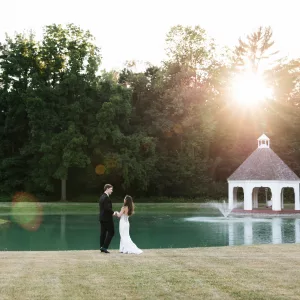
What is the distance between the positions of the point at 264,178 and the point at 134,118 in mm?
18603

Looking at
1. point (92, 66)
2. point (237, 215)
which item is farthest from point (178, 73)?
point (237, 215)

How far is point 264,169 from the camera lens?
1615 inches

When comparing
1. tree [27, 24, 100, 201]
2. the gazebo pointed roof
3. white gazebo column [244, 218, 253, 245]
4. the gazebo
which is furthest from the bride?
tree [27, 24, 100, 201]

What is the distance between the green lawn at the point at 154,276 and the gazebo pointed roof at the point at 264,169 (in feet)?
94.3

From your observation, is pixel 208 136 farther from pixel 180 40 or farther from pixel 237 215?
pixel 237 215

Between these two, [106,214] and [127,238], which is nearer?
[106,214]

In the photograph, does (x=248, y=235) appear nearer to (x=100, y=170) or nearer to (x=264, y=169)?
(x=264, y=169)

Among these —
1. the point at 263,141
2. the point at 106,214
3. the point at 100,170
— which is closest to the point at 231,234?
the point at 106,214

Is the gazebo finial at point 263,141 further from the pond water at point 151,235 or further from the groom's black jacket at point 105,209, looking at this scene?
the groom's black jacket at point 105,209

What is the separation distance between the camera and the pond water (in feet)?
66.9

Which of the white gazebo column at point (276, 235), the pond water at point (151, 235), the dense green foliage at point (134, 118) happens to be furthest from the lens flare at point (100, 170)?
the white gazebo column at point (276, 235)

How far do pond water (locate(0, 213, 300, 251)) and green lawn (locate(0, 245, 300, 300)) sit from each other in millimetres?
7878

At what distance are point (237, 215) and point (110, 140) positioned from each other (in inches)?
616

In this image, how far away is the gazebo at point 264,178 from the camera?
40094 millimetres
